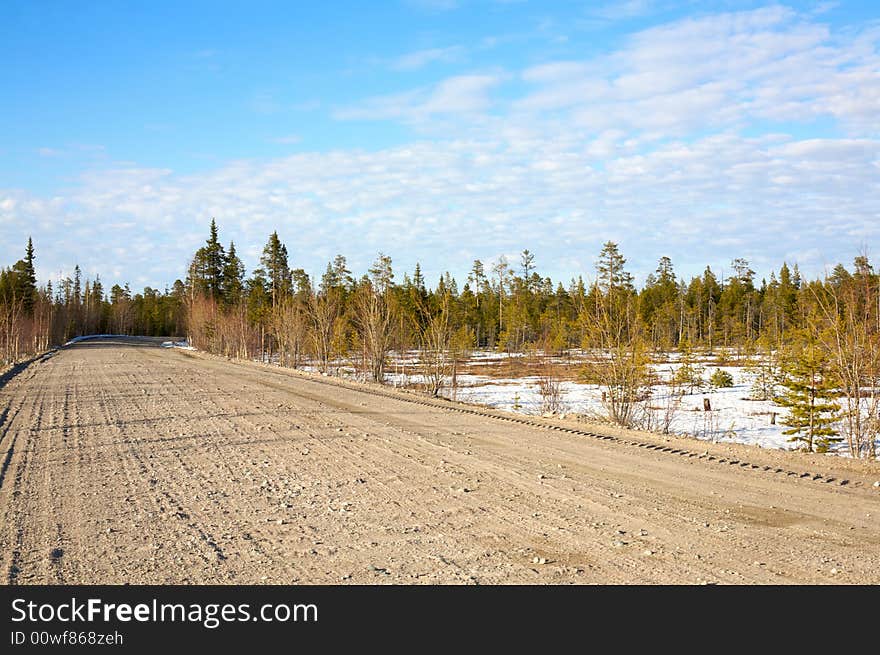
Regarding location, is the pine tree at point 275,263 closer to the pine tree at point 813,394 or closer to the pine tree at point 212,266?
the pine tree at point 212,266

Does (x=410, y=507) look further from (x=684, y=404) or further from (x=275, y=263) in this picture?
(x=275, y=263)

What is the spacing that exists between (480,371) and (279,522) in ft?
144

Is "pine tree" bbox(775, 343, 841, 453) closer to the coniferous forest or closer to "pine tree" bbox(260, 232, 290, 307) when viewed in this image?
the coniferous forest

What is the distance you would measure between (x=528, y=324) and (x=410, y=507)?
6082cm

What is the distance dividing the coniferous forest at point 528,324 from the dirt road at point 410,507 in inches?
166

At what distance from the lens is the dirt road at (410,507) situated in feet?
17.6

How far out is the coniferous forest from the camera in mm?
14953

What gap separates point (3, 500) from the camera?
24.5 feet

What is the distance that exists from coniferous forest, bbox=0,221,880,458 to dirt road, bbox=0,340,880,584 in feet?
13.8

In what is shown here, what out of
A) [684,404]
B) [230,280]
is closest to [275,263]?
[230,280]

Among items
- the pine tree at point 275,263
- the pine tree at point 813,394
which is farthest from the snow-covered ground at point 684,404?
the pine tree at point 275,263

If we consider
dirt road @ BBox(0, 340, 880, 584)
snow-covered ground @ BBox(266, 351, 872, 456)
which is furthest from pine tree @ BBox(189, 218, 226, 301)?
dirt road @ BBox(0, 340, 880, 584)

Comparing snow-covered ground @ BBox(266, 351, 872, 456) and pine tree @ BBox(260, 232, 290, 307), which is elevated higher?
pine tree @ BBox(260, 232, 290, 307)
